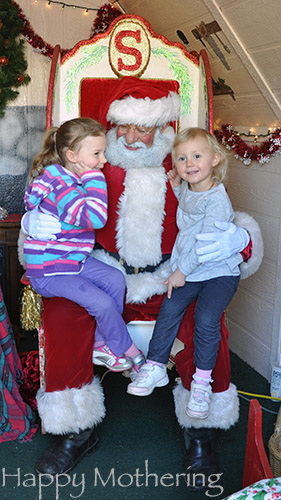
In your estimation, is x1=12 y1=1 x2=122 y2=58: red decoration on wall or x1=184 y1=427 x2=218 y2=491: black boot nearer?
x1=184 y1=427 x2=218 y2=491: black boot

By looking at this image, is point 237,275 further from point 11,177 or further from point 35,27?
point 35,27

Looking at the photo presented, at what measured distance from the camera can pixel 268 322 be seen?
324 centimetres

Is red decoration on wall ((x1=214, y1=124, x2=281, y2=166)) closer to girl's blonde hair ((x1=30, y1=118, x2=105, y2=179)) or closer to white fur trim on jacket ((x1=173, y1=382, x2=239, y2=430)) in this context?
girl's blonde hair ((x1=30, y1=118, x2=105, y2=179))

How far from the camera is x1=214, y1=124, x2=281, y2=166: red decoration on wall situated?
9.84 ft

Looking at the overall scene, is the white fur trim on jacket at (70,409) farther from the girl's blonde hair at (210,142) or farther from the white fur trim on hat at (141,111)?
the white fur trim on hat at (141,111)

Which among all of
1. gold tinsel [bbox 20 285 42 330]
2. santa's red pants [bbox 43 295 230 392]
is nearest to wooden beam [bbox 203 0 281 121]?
santa's red pants [bbox 43 295 230 392]

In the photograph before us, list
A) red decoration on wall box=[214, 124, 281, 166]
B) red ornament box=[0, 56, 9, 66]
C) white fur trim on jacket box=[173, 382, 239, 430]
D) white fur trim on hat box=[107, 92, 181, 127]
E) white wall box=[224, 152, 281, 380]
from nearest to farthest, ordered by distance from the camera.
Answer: white fur trim on jacket box=[173, 382, 239, 430] → white fur trim on hat box=[107, 92, 181, 127] → red decoration on wall box=[214, 124, 281, 166] → white wall box=[224, 152, 281, 380] → red ornament box=[0, 56, 9, 66]

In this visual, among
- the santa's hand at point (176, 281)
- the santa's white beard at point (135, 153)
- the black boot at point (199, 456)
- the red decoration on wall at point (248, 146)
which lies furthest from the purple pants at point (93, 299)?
the red decoration on wall at point (248, 146)

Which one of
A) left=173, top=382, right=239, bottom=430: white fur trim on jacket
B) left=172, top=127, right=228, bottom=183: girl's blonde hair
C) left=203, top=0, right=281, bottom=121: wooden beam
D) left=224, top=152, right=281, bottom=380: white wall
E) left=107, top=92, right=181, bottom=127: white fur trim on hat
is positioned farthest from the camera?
left=224, top=152, right=281, bottom=380: white wall

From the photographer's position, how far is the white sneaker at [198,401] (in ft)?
7.31

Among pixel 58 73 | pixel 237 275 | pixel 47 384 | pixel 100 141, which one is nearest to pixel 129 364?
pixel 47 384

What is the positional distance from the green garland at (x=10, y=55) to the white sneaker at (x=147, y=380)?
2447mm

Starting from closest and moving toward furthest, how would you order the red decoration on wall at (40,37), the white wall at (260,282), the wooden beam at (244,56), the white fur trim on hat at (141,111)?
the white fur trim on hat at (141,111) < the wooden beam at (244,56) < the white wall at (260,282) < the red decoration on wall at (40,37)

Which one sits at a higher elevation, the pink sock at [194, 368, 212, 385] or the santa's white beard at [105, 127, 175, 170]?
the santa's white beard at [105, 127, 175, 170]
